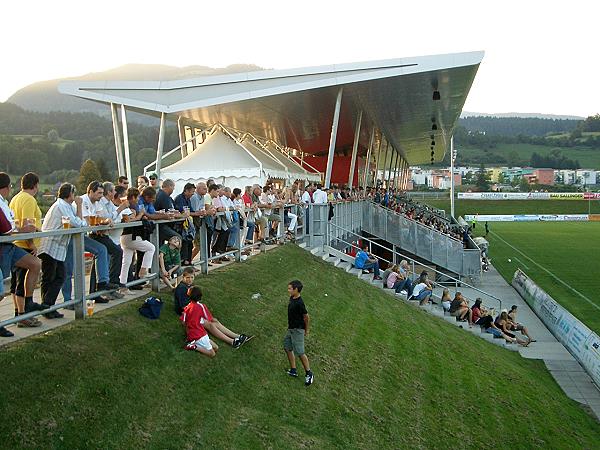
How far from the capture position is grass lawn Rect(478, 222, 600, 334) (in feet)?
84.8

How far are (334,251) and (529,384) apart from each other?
757cm

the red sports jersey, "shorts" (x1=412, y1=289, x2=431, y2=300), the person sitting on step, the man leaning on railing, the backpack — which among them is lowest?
"shorts" (x1=412, y1=289, x2=431, y2=300)

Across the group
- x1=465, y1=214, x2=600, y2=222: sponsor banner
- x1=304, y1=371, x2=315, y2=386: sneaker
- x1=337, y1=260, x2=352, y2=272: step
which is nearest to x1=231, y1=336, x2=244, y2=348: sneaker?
x1=304, y1=371, x2=315, y2=386: sneaker

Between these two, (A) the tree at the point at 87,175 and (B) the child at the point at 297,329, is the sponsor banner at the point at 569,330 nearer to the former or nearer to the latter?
(B) the child at the point at 297,329

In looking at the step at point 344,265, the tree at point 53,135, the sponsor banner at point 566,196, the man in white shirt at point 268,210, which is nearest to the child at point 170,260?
the man in white shirt at point 268,210

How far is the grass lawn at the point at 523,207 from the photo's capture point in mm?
95562

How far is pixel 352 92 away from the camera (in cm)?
2505

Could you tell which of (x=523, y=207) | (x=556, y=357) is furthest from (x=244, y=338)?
(x=523, y=207)

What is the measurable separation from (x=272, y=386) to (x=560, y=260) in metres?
35.8

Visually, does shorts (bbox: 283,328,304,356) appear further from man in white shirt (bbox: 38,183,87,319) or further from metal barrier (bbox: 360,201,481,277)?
metal barrier (bbox: 360,201,481,277)

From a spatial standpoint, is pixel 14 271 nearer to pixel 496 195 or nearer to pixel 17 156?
pixel 17 156

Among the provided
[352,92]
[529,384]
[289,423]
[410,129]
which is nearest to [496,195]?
[410,129]

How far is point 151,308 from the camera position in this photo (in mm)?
8141

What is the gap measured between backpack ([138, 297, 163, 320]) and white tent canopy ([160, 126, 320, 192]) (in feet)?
51.7
